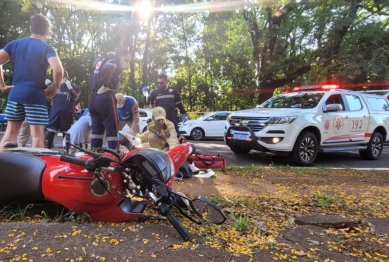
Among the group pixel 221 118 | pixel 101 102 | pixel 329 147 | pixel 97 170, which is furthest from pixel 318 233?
pixel 221 118

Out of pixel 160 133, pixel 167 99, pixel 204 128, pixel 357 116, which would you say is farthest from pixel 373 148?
pixel 204 128

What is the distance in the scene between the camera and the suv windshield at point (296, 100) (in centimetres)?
786

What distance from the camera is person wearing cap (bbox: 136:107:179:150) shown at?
5.18 meters

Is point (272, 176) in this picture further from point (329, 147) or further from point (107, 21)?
point (107, 21)

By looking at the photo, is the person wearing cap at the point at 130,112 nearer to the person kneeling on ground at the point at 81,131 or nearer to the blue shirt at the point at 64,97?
the person kneeling on ground at the point at 81,131

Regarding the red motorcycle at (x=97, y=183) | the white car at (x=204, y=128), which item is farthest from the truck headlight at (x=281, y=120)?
the white car at (x=204, y=128)

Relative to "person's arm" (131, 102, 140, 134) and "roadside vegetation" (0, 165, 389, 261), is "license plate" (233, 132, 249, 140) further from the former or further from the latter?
"person's arm" (131, 102, 140, 134)

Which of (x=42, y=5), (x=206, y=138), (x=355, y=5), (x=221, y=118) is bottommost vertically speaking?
(x=206, y=138)

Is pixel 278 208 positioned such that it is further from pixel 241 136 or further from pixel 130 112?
pixel 241 136

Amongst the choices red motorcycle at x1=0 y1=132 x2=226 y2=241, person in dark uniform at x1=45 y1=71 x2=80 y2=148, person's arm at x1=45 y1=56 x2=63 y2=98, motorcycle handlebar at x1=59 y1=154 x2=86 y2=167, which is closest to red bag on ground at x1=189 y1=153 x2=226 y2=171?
person in dark uniform at x1=45 y1=71 x2=80 y2=148

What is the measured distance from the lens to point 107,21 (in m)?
24.7

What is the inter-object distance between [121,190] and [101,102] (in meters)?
2.25

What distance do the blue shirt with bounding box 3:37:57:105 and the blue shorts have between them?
0.18 ft

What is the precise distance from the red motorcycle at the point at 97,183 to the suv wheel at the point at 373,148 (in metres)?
7.79
